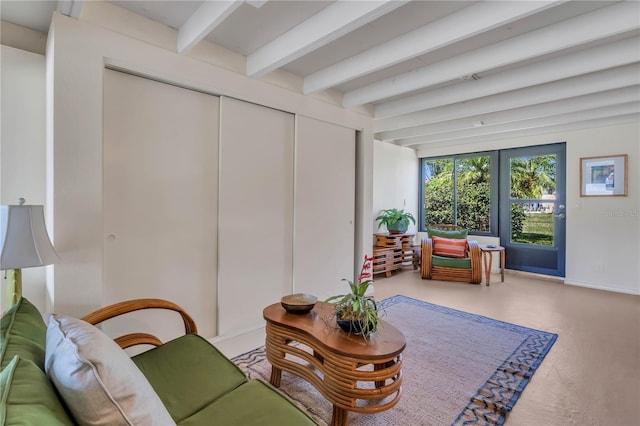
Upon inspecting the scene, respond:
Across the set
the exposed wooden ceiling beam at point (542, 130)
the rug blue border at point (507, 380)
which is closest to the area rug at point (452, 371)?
the rug blue border at point (507, 380)

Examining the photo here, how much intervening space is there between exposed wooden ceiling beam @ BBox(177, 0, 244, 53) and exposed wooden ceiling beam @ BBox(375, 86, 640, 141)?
3174 millimetres

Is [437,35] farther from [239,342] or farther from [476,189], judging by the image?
[476,189]

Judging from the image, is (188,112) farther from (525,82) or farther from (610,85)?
(610,85)

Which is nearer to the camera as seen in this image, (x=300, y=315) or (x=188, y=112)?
(x=300, y=315)

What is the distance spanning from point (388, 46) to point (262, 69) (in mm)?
1058

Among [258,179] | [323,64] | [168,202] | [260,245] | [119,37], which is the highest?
[323,64]

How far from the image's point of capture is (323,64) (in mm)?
2955

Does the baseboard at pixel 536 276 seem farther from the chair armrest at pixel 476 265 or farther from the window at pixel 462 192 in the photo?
the chair armrest at pixel 476 265

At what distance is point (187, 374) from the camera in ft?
4.72

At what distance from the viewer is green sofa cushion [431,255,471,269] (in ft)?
15.5

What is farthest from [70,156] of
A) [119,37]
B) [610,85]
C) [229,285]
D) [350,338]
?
[610,85]

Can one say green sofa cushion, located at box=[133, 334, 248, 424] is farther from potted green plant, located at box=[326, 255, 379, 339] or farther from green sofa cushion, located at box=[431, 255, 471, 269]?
green sofa cushion, located at box=[431, 255, 471, 269]

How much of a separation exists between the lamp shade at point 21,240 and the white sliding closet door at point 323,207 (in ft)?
6.74

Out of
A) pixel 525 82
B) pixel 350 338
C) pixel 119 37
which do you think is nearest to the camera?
pixel 350 338
